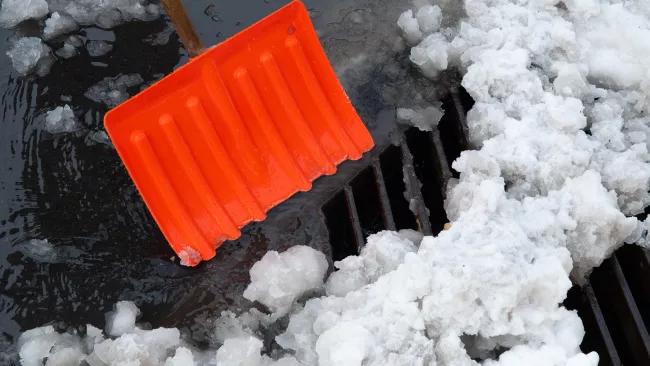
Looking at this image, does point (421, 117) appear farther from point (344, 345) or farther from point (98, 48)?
point (98, 48)

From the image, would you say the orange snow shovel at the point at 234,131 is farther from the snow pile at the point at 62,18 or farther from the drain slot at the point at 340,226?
the snow pile at the point at 62,18

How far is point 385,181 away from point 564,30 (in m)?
0.88

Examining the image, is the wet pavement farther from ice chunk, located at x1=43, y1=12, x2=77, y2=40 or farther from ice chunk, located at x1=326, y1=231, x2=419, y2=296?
ice chunk, located at x1=326, y1=231, x2=419, y2=296

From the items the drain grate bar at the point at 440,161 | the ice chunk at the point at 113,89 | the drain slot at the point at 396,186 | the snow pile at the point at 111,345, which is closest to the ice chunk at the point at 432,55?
the drain grate bar at the point at 440,161

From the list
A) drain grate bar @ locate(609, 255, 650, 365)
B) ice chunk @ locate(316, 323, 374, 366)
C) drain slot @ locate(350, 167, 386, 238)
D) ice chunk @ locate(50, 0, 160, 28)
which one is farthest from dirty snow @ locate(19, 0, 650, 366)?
ice chunk @ locate(50, 0, 160, 28)

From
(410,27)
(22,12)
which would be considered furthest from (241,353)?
(22,12)

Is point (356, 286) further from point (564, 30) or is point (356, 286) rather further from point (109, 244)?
point (564, 30)

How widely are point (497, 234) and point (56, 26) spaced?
1914mm

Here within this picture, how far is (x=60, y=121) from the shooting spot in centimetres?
233

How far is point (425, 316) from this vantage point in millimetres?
1682

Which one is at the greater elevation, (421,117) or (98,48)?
(98,48)

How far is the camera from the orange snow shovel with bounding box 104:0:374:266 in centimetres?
205

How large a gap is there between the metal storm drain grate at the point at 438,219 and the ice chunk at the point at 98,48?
1.11 m

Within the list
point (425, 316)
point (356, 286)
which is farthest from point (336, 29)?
point (425, 316)
